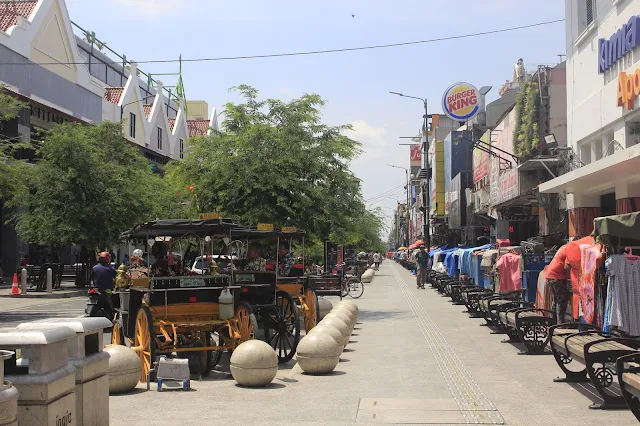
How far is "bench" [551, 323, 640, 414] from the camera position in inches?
351

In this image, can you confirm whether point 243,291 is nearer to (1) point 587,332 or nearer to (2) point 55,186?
(1) point 587,332

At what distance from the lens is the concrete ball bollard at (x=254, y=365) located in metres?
10.5

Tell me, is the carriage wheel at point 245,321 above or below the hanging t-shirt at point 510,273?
below

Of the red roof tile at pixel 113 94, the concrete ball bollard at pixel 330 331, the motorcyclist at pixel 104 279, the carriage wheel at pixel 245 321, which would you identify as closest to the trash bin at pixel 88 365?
the carriage wheel at pixel 245 321

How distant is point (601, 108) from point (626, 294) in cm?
1272

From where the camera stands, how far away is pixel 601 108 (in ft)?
74.6

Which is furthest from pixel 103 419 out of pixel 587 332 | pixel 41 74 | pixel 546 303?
pixel 41 74

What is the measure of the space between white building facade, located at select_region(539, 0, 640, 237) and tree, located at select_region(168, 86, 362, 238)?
230 inches

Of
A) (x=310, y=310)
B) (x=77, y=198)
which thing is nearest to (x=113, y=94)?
(x=77, y=198)

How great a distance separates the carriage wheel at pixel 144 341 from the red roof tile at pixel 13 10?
37620mm

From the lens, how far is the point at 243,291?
13.8m

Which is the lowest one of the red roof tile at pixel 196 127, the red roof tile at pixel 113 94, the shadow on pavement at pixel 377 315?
the shadow on pavement at pixel 377 315

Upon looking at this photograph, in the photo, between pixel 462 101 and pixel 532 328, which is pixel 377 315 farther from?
pixel 462 101

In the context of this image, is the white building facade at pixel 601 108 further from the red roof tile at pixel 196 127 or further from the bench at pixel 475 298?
the red roof tile at pixel 196 127
